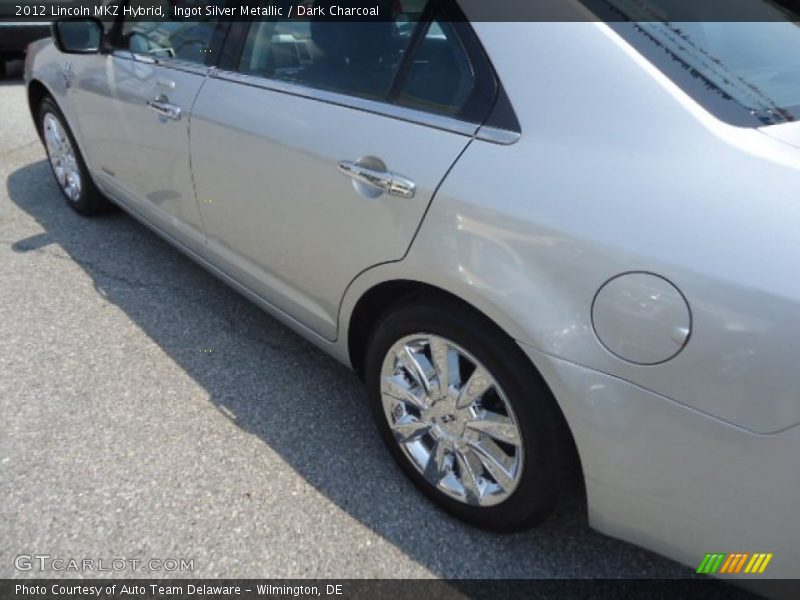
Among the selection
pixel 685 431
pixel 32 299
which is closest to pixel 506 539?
pixel 685 431

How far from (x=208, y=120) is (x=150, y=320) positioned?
1146 millimetres

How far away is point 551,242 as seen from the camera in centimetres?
141

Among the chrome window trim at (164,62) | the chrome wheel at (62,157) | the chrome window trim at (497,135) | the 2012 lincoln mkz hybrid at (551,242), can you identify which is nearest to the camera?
the 2012 lincoln mkz hybrid at (551,242)

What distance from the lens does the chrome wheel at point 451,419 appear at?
1.72 metres

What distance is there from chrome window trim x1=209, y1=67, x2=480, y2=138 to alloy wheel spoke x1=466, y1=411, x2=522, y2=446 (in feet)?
2.60

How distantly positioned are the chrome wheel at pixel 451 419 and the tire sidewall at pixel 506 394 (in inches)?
1.1

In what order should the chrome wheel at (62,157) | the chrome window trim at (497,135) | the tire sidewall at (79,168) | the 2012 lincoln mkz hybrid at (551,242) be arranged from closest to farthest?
the 2012 lincoln mkz hybrid at (551,242) → the chrome window trim at (497,135) → the tire sidewall at (79,168) → the chrome wheel at (62,157)

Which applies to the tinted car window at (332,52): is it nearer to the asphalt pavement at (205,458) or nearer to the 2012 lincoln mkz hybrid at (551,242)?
the 2012 lincoln mkz hybrid at (551,242)

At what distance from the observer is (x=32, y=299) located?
3.17 meters

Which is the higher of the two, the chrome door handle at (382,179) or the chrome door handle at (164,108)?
the chrome door handle at (382,179)

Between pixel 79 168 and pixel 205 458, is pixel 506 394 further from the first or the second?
pixel 79 168

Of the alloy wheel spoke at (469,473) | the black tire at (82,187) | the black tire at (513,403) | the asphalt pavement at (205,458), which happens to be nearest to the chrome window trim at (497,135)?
the black tire at (513,403)

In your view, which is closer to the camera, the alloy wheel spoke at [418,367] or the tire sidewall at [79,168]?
the alloy wheel spoke at [418,367]

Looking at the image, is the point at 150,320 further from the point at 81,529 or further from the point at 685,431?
the point at 685,431
